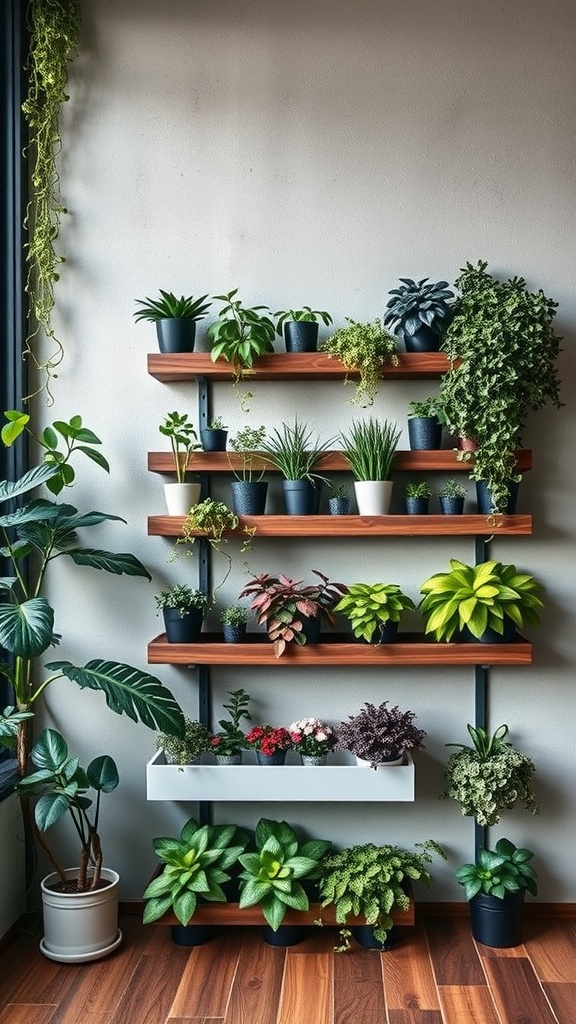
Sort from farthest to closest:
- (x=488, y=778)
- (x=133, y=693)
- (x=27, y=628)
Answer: (x=488, y=778) < (x=133, y=693) < (x=27, y=628)

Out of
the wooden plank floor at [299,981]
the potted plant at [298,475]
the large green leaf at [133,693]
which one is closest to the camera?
the wooden plank floor at [299,981]

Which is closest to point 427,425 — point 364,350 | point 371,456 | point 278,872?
point 371,456

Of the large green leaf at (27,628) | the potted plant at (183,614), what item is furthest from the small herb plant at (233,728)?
the large green leaf at (27,628)

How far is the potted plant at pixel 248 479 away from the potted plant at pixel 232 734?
64cm

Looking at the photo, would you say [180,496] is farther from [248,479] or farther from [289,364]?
[289,364]

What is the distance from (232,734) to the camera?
3.00m

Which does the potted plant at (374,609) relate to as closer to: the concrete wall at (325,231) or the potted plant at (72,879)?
the concrete wall at (325,231)

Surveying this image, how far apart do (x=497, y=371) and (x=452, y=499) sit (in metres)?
0.44

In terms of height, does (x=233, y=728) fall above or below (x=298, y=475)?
below

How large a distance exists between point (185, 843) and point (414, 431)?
1.56 metres

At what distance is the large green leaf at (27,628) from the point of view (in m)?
2.51

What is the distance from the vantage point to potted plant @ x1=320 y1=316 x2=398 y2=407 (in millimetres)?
2855

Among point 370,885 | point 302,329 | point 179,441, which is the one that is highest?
point 302,329

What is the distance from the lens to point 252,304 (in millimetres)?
3127
